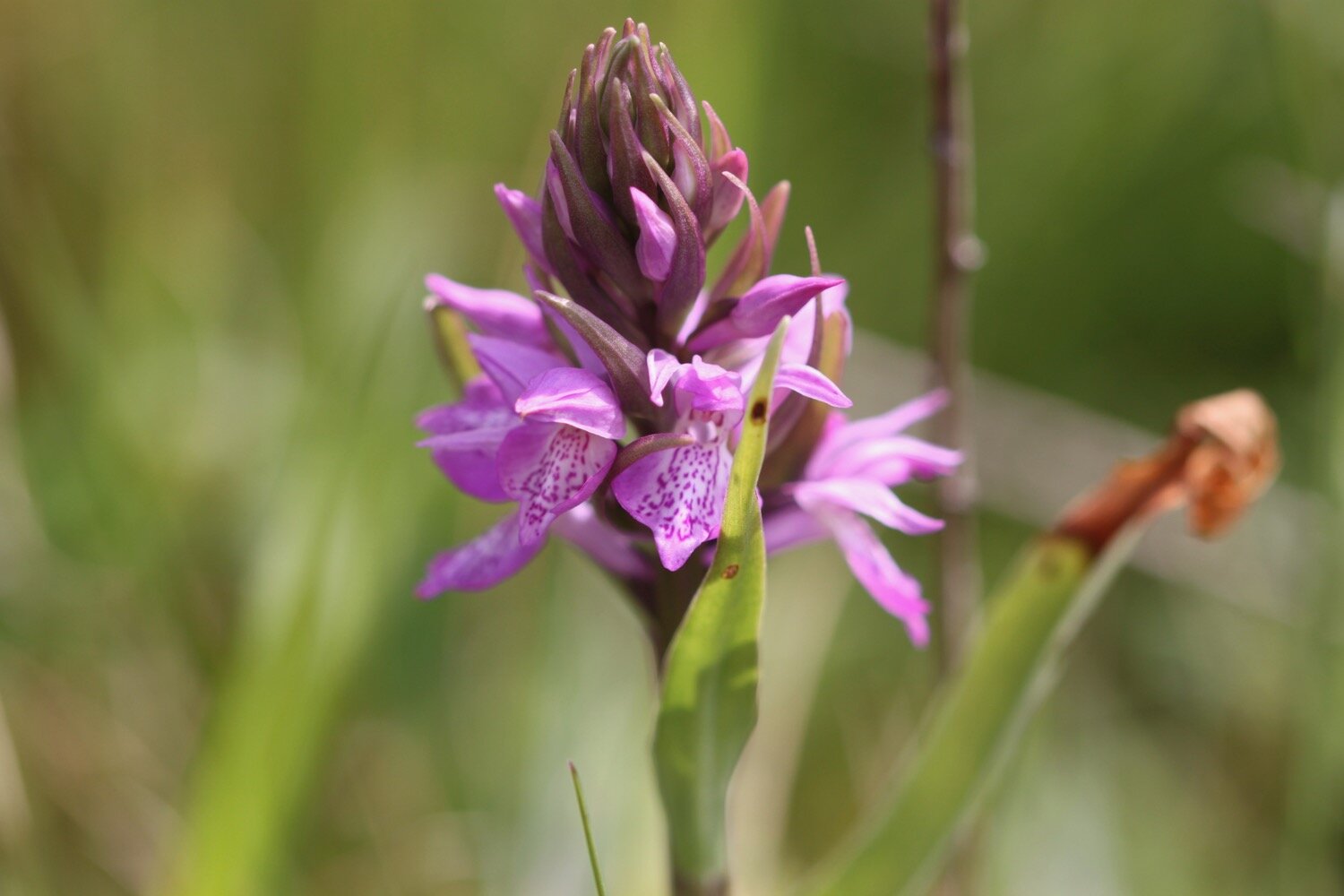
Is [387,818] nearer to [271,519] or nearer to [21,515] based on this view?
[271,519]

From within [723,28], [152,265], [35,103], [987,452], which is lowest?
[987,452]

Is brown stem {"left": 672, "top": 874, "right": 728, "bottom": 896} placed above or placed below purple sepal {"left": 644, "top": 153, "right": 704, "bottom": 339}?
below

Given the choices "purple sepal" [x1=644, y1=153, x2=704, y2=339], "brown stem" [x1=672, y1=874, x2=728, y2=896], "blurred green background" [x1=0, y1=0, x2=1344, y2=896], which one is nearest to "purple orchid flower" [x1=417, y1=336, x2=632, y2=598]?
"purple sepal" [x1=644, y1=153, x2=704, y2=339]

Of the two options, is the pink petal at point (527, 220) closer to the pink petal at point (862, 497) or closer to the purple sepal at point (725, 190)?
the purple sepal at point (725, 190)

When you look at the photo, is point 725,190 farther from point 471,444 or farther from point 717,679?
point 717,679

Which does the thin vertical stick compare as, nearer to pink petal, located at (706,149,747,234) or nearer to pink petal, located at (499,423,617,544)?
pink petal, located at (706,149,747,234)

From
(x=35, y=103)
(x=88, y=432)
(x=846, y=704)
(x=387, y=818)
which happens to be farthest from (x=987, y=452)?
(x=35, y=103)

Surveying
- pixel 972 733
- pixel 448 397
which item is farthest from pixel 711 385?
pixel 448 397
